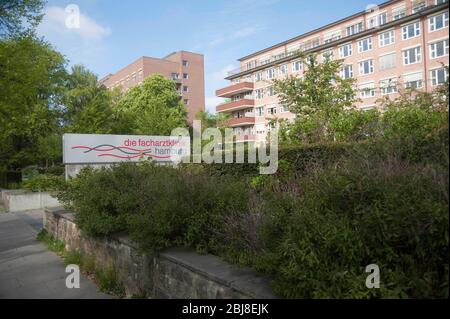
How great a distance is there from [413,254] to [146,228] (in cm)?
320

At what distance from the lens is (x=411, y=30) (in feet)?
137

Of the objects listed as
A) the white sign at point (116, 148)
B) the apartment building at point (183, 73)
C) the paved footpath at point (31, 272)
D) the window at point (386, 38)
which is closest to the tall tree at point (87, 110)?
the white sign at point (116, 148)

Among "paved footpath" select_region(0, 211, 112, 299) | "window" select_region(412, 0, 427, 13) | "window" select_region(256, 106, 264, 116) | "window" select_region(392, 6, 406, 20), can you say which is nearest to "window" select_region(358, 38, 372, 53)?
Result: "window" select_region(392, 6, 406, 20)

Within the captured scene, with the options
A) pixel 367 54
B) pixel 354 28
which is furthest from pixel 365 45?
pixel 354 28

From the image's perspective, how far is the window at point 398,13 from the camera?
4431cm

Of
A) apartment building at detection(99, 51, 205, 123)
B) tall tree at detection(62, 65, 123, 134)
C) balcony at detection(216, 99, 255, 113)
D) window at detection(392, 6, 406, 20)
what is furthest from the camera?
apartment building at detection(99, 51, 205, 123)

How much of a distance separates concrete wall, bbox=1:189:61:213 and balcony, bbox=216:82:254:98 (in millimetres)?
48331

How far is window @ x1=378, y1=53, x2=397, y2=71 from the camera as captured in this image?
141 feet

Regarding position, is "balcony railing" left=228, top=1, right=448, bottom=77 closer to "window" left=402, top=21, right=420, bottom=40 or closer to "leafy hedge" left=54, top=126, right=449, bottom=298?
"window" left=402, top=21, right=420, bottom=40

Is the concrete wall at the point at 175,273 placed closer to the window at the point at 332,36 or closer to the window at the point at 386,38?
the window at the point at 386,38

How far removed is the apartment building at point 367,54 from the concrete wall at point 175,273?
22.5m

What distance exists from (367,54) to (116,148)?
119 feet

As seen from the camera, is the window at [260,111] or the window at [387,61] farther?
the window at [260,111]

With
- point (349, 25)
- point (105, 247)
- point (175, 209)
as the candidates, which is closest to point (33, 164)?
point (105, 247)
